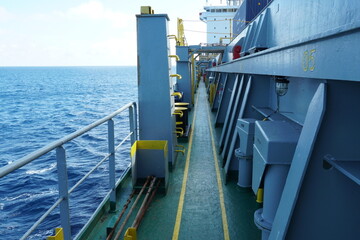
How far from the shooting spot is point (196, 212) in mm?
4824

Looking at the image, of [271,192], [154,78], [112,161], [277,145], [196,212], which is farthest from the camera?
[154,78]

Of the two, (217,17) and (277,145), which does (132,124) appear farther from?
(217,17)

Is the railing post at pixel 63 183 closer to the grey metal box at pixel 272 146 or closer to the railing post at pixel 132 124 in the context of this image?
the grey metal box at pixel 272 146

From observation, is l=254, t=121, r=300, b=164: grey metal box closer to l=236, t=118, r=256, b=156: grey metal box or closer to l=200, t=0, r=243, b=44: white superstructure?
l=236, t=118, r=256, b=156: grey metal box

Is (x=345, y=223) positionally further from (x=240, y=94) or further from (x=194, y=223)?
(x=240, y=94)

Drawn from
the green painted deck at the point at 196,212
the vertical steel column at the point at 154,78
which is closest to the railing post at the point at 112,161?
the green painted deck at the point at 196,212

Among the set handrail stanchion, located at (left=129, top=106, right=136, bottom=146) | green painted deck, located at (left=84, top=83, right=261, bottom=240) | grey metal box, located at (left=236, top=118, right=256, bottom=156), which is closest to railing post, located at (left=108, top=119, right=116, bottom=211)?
green painted deck, located at (left=84, top=83, right=261, bottom=240)

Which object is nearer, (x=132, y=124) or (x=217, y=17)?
(x=132, y=124)

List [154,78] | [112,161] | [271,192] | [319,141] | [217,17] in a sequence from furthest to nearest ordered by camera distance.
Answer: [217,17], [154,78], [112,161], [271,192], [319,141]

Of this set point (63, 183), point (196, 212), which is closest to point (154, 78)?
point (196, 212)

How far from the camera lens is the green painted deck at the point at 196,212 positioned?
13.7ft

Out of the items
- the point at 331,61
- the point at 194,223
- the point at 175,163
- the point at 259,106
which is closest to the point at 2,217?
the point at 175,163

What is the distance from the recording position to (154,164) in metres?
5.59

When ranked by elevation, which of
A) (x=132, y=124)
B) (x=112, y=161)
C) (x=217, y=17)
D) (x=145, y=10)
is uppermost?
(x=217, y=17)
